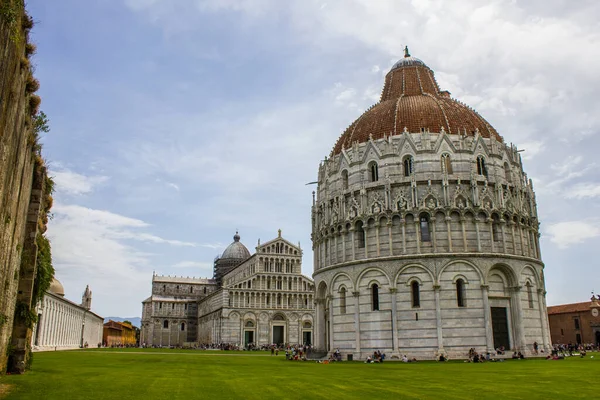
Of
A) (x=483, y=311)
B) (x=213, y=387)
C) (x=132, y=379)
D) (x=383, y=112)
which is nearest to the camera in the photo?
(x=213, y=387)

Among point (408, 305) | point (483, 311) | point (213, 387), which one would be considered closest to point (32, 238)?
point (213, 387)

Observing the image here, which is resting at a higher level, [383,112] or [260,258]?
[383,112]

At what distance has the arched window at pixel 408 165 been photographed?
42750 millimetres

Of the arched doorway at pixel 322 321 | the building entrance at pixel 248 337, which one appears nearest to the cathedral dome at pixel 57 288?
the building entrance at pixel 248 337

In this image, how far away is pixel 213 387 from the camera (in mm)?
18438

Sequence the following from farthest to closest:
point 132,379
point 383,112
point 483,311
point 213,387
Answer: point 383,112, point 483,311, point 132,379, point 213,387

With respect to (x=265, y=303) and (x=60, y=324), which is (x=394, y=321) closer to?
(x=60, y=324)

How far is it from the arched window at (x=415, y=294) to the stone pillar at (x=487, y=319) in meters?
4.75

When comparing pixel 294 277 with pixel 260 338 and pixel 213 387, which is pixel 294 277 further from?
pixel 213 387

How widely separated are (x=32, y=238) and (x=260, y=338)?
77.8m

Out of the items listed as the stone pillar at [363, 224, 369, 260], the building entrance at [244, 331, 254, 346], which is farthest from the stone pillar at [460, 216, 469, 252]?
the building entrance at [244, 331, 254, 346]

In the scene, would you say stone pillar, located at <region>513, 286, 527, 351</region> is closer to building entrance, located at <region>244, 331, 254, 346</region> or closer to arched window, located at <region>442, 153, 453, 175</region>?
arched window, located at <region>442, 153, 453, 175</region>

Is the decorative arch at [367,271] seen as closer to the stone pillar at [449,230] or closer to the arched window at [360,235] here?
the arched window at [360,235]

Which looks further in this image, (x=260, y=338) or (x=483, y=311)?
(x=260, y=338)
